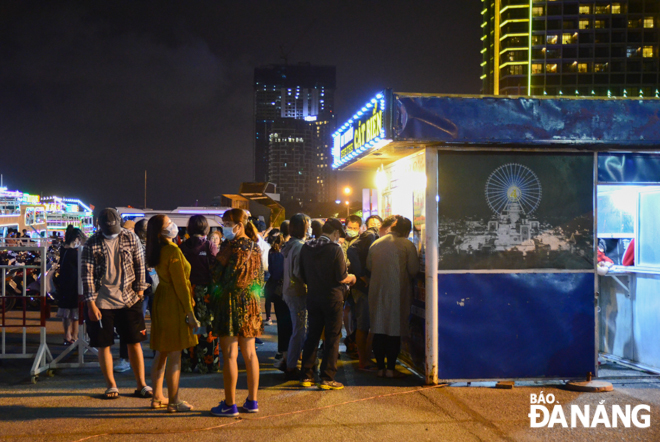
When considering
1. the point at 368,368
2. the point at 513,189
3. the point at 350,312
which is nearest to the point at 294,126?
the point at 350,312

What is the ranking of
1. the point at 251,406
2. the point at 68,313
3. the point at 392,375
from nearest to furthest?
1. the point at 251,406
2. the point at 392,375
3. the point at 68,313

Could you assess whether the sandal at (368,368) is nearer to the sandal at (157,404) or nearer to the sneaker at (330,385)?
the sneaker at (330,385)

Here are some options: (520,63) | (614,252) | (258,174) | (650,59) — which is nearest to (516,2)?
(520,63)

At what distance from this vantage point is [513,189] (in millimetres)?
6129

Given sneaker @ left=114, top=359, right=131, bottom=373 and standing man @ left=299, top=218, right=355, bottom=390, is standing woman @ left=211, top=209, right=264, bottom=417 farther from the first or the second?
sneaker @ left=114, top=359, right=131, bottom=373

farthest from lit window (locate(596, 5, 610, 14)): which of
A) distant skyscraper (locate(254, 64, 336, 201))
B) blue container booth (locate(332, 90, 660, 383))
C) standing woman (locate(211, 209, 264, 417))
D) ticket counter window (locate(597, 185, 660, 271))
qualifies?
standing woman (locate(211, 209, 264, 417))

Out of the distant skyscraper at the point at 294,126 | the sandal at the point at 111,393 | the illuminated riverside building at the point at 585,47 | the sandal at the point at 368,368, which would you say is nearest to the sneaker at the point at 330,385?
the sandal at the point at 368,368

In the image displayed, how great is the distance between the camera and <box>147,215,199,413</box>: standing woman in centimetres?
491

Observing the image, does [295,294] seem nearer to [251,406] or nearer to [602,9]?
[251,406]

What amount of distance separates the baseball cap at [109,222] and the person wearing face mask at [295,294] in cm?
195

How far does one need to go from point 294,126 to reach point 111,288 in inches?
4804

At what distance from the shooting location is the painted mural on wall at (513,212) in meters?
6.09

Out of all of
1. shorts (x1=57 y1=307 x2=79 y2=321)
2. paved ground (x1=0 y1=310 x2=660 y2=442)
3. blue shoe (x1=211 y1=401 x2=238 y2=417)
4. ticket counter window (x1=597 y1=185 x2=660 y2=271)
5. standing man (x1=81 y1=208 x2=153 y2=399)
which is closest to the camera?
paved ground (x1=0 y1=310 x2=660 y2=442)

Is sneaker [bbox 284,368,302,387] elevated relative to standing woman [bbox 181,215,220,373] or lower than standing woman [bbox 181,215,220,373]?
lower
